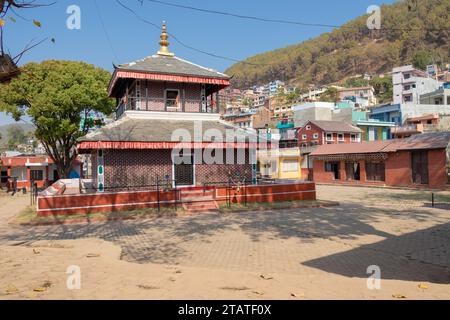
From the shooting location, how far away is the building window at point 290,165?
48.1 meters

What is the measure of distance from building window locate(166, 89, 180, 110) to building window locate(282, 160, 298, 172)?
28479 mm

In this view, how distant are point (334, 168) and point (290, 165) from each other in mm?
8489

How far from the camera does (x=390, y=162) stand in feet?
110

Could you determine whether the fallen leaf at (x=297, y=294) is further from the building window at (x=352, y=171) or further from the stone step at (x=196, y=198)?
the building window at (x=352, y=171)

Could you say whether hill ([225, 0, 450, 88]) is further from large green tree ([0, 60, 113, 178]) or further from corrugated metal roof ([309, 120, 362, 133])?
large green tree ([0, 60, 113, 178])

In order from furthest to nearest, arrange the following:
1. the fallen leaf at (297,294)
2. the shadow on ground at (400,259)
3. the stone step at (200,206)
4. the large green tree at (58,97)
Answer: the large green tree at (58,97) → the stone step at (200,206) → the shadow on ground at (400,259) → the fallen leaf at (297,294)

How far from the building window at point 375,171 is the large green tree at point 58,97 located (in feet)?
85.4

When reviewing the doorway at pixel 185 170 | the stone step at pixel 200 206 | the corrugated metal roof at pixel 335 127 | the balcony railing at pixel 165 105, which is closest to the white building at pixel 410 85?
the corrugated metal roof at pixel 335 127

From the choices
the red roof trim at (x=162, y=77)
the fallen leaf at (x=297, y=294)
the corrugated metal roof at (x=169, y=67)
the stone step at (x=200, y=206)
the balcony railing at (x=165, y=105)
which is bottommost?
the stone step at (x=200, y=206)

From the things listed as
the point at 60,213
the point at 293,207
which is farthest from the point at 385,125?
the point at 60,213

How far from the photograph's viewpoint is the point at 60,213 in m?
15.7

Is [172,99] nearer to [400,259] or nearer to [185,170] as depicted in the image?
[185,170]

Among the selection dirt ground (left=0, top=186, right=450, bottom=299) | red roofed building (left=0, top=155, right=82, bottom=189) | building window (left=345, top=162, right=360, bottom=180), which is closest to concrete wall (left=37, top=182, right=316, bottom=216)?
dirt ground (left=0, top=186, right=450, bottom=299)

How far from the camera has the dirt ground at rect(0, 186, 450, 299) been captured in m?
5.17
